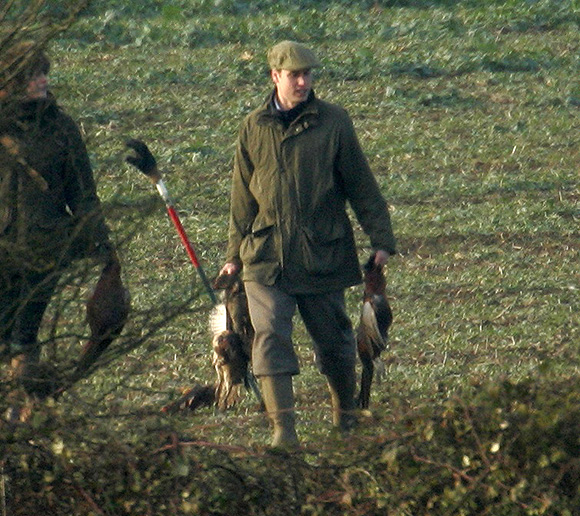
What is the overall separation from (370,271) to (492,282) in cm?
328

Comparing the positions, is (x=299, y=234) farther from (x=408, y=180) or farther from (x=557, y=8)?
(x=557, y=8)

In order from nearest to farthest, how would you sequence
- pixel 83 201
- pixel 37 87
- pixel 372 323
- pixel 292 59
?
1. pixel 37 87
2. pixel 83 201
3. pixel 292 59
4. pixel 372 323

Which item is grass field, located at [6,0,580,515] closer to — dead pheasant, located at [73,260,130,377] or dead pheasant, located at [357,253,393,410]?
dead pheasant, located at [73,260,130,377]

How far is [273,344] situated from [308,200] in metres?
0.73

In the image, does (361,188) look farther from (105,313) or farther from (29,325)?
(29,325)

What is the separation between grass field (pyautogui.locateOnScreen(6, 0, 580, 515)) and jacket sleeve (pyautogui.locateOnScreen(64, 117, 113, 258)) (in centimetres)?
8

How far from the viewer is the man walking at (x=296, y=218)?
7102 millimetres

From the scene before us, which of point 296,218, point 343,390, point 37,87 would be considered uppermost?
point 37,87

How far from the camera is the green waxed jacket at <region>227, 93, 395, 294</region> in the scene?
23.3 ft

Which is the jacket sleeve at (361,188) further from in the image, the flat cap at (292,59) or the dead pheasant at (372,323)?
the flat cap at (292,59)

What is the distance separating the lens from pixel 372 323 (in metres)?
7.32

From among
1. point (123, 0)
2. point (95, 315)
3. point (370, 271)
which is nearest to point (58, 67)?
point (123, 0)

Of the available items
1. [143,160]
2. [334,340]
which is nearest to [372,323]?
[334,340]

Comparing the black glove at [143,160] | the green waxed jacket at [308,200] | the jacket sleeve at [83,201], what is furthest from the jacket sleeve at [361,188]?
the jacket sleeve at [83,201]
